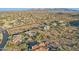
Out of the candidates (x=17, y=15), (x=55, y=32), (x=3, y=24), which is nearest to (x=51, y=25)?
(x=55, y=32)

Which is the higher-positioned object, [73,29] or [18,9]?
[18,9]

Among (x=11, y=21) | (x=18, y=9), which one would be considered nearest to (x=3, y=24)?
(x=11, y=21)
